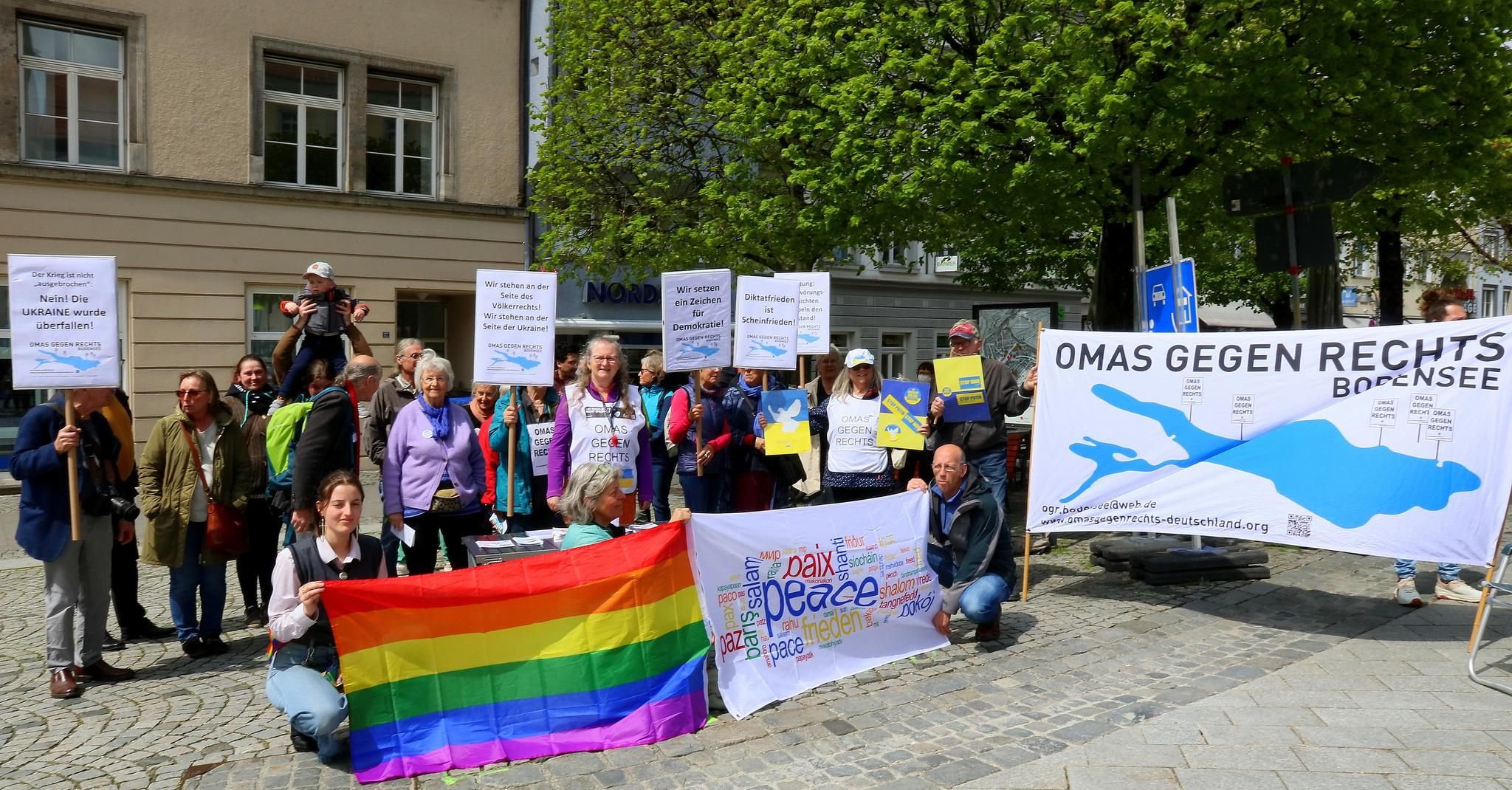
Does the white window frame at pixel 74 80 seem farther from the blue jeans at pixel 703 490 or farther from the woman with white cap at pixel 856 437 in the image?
the woman with white cap at pixel 856 437

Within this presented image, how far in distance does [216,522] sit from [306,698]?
2.26 meters

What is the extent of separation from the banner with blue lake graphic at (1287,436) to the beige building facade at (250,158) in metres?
13.1

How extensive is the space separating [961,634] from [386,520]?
365 centimetres

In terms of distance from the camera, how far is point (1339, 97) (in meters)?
11.1

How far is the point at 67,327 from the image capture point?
5797 millimetres

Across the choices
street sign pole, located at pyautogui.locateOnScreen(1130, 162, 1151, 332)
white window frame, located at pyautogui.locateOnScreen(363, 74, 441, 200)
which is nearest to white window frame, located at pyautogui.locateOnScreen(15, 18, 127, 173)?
white window frame, located at pyautogui.locateOnScreen(363, 74, 441, 200)

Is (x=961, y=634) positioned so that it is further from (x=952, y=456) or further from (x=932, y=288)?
(x=932, y=288)

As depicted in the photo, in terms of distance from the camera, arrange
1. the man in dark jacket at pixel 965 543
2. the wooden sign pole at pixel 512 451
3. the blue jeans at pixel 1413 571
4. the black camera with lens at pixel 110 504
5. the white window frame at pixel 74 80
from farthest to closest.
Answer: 1. the white window frame at pixel 74 80
2. the blue jeans at pixel 1413 571
3. the wooden sign pole at pixel 512 451
4. the man in dark jacket at pixel 965 543
5. the black camera with lens at pixel 110 504

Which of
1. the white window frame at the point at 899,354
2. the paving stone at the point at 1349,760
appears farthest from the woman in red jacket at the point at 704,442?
the white window frame at the point at 899,354

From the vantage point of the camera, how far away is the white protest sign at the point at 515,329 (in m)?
6.80

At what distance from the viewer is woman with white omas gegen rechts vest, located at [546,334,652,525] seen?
6855 mm

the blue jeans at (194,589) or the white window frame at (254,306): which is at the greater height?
the white window frame at (254,306)

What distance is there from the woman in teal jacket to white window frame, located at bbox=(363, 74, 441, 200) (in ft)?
39.4

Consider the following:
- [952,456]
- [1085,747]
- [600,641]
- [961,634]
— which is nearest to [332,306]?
[600,641]
